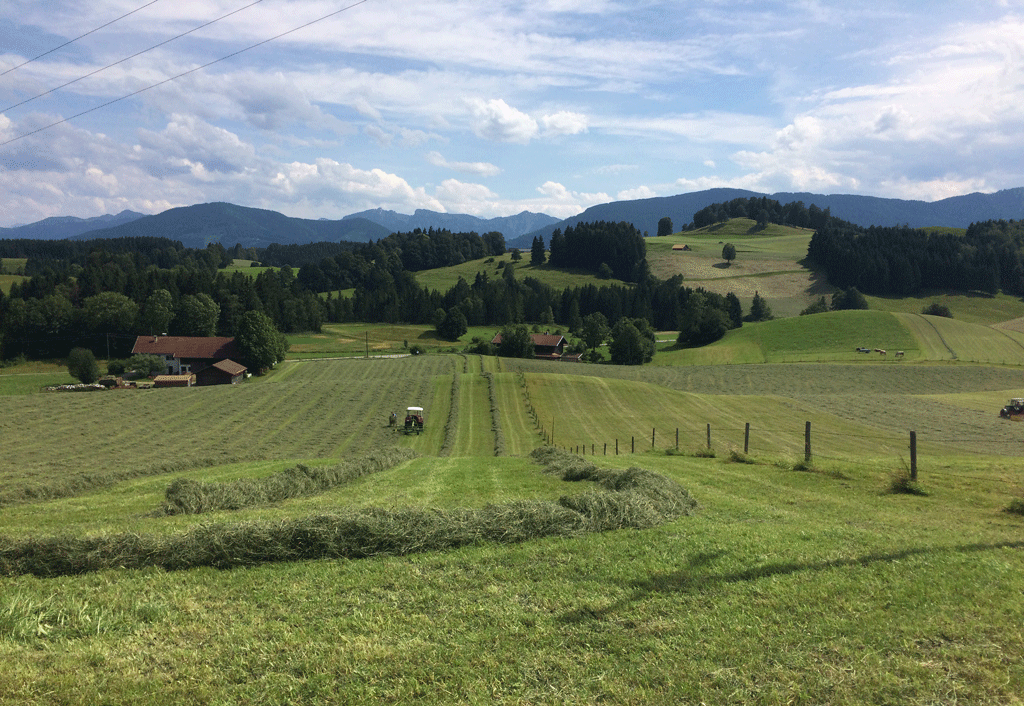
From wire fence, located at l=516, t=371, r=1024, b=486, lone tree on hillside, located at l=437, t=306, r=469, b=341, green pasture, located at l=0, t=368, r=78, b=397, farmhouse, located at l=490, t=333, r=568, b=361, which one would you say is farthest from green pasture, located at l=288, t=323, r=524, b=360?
wire fence, located at l=516, t=371, r=1024, b=486

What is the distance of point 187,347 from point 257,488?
338ft

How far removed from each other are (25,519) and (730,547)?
53.1ft

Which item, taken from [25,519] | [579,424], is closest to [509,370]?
[579,424]

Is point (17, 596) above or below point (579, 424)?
above

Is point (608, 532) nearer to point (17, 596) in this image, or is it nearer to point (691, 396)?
point (17, 596)

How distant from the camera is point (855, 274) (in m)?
175

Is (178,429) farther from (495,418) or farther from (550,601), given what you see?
(550,601)

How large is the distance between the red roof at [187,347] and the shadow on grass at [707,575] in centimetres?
10556

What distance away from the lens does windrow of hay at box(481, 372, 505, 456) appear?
42.7 m

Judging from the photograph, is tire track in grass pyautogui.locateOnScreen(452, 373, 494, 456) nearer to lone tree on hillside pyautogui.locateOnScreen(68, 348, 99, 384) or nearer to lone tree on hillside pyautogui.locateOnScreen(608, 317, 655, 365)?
lone tree on hillside pyautogui.locateOnScreen(608, 317, 655, 365)

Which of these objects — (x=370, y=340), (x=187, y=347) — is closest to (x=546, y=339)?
(x=370, y=340)

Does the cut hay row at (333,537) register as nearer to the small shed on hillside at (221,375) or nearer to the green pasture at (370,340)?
the small shed on hillside at (221,375)

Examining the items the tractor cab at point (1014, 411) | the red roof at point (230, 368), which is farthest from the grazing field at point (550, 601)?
the red roof at point (230, 368)

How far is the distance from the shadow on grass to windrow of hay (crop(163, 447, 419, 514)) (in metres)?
11.3
